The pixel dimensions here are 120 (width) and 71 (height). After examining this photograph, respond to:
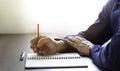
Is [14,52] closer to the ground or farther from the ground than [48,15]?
closer to the ground

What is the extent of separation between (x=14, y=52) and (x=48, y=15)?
2.15ft

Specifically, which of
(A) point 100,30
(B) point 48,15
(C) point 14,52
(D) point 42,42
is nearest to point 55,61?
(D) point 42,42

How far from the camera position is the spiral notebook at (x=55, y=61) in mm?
1193

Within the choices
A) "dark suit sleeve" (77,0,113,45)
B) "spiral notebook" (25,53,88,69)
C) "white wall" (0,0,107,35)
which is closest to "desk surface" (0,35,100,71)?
"spiral notebook" (25,53,88,69)

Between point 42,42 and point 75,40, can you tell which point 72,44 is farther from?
point 42,42

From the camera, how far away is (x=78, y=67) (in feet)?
3.89

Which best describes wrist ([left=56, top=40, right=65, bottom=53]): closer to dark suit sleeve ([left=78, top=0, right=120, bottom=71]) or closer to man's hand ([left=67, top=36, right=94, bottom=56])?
man's hand ([left=67, top=36, right=94, bottom=56])

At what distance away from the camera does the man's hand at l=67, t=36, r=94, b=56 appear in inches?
55.1

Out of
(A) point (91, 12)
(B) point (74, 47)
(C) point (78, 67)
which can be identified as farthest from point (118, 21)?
(A) point (91, 12)

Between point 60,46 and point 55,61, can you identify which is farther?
point 60,46

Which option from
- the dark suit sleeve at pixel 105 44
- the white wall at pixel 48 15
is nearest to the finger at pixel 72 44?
the dark suit sleeve at pixel 105 44

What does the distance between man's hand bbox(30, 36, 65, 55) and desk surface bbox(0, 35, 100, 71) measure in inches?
3.1

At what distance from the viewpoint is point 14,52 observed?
148 centimetres

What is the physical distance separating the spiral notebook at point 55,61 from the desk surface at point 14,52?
3cm
